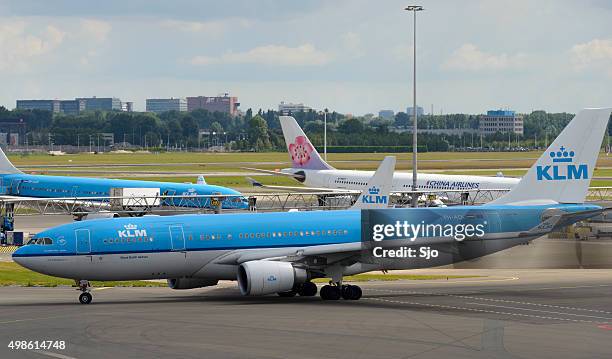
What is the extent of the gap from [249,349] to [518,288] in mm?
22702

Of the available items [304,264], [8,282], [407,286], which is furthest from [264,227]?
[8,282]

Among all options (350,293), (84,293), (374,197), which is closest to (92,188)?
Result: (374,197)

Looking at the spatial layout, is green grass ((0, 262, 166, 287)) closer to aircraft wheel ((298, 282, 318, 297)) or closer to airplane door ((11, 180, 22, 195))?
aircraft wheel ((298, 282, 318, 297))

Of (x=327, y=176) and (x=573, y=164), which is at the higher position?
(x=573, y=164)

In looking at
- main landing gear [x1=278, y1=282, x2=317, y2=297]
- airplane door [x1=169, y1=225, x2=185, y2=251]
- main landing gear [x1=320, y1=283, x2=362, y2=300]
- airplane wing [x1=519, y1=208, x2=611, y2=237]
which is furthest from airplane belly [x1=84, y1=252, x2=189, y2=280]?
airplane wing [x1=519, y1=208, x2=611, y2=237]

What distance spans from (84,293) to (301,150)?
234 ft

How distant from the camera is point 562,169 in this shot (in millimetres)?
53438

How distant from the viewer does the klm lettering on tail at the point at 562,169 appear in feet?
175

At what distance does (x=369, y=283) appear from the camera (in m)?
58.3

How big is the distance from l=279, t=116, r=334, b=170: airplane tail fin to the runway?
6059 cm

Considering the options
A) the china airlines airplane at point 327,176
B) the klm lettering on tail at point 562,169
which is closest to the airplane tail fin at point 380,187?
the klm lettering on tail at point 562,169

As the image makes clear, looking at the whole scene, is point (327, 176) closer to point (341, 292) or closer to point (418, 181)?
point (418, 181)

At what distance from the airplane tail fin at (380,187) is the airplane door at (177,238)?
13.2 meters

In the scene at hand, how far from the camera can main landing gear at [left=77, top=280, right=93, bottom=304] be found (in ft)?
160
